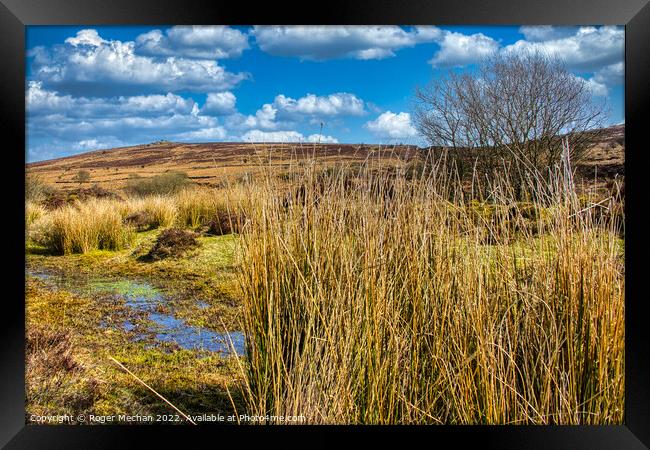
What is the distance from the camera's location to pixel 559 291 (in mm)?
2299

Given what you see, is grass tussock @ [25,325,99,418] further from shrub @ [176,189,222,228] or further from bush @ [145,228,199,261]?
shrub @ [176,189,222,228]

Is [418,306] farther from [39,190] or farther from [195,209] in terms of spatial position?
[39,190]

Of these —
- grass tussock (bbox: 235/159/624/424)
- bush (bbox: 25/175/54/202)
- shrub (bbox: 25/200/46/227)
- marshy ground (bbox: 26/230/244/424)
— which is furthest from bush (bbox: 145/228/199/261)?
grass tussock (bbox: 235/159/624/424)

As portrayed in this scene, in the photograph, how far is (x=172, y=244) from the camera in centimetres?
634

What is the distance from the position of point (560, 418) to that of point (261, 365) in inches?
51.4

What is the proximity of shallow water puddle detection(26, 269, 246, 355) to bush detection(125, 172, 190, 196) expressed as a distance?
3.06m

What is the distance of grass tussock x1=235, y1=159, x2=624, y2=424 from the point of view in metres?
2.12

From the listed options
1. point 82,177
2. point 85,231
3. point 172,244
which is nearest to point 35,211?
point 85,231

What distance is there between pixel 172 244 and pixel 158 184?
Answer: 8.73ft
